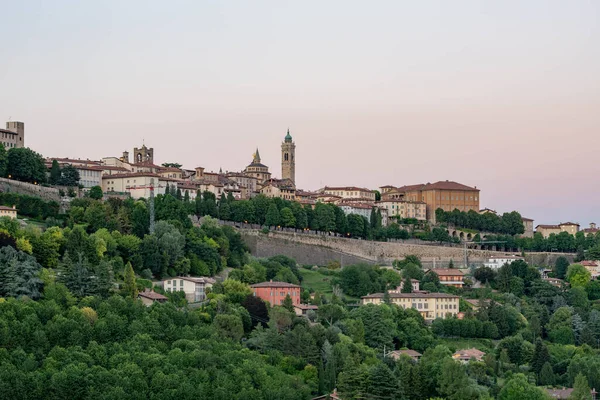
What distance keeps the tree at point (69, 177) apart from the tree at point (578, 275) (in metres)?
30.3

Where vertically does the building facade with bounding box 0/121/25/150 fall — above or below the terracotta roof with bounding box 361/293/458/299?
above

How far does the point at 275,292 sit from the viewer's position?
195 ft

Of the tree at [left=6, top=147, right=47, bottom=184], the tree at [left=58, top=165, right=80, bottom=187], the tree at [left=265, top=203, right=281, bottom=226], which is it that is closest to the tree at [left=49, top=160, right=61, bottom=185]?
the tree at [left=58, top=165, right=80, bottom=187]

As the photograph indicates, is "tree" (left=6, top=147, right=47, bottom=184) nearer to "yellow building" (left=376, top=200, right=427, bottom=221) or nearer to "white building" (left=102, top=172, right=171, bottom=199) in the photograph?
"white building" (left=102, top=172, right=171, bottom=199)

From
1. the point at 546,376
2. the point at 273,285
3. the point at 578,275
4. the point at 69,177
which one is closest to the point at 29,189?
the point at 69,177

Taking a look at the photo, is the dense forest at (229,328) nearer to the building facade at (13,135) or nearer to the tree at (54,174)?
the tree at (54,174)

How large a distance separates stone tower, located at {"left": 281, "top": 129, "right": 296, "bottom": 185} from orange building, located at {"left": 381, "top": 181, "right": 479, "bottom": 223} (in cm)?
892

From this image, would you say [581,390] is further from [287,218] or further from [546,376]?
[287,218]

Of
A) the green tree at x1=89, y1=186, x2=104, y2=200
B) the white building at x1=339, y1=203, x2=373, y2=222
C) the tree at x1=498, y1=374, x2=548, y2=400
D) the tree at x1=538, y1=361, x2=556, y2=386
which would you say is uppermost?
the green tree at x1=89, y1=186, x2=104, y2=200

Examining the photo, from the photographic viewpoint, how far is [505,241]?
89.8 meters

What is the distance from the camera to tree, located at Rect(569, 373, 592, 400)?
44688 mm

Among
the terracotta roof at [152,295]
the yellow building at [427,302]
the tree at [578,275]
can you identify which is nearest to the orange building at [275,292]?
the yellow building at [427,302]

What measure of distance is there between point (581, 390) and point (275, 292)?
18.4 metres

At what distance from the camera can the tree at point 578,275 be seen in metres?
73.8
